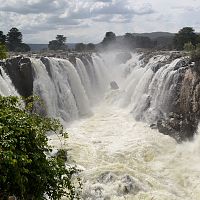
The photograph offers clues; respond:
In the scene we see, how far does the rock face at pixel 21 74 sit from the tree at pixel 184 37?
42.0 metres

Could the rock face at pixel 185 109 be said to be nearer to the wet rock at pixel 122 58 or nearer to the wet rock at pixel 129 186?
the wet rock at pixel 129 186

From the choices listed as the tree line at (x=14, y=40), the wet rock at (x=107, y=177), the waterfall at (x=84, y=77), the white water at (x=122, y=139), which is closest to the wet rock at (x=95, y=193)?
the white water at (x=122, y=139)

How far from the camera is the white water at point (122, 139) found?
17.5 m

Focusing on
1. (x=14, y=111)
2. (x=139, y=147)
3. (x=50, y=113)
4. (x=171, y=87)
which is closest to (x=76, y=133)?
(x=50, y=113)

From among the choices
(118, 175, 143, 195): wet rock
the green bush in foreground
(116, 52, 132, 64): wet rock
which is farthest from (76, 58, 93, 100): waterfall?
the green bush in foreground

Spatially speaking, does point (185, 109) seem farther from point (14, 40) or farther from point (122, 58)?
point (14, 40)

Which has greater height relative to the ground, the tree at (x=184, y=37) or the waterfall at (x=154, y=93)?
the tree at (x=184, y=37)

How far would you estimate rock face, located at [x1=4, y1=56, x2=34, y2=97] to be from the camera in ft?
95.3

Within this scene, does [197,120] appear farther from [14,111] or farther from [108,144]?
[14,111]

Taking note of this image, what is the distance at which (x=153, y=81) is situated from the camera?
33312 millimetres

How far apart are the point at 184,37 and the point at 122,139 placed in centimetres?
4584

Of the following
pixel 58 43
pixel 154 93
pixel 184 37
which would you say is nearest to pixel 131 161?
pixel 154 93

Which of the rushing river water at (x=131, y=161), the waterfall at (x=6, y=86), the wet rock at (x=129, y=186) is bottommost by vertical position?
the rushing river water at (x=131, y=161)

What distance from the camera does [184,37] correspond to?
68.4 meters
